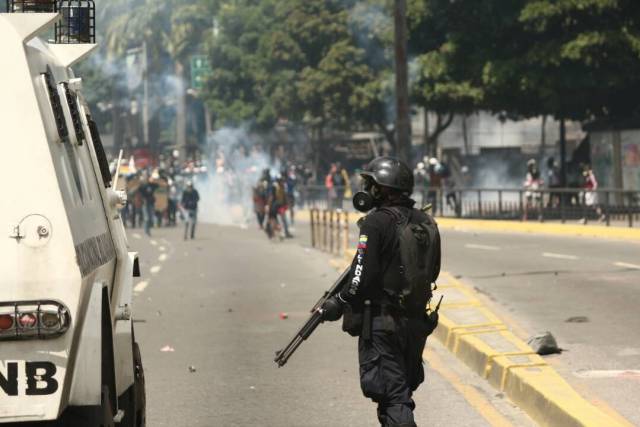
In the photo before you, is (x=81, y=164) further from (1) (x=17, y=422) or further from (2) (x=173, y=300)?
(2) (x=173, y=300)

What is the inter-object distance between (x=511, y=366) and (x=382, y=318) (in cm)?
376

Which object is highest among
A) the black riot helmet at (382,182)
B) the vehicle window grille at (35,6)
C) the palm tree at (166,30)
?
the palm tree at (166,30)

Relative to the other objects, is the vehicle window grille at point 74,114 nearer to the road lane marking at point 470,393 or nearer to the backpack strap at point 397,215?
the backpack strap at point 397,215

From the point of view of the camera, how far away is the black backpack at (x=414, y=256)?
23.0 ft

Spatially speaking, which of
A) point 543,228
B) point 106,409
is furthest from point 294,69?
point 106,409

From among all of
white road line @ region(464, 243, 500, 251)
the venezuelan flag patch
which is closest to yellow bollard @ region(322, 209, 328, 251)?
white road line @ region(464, 243, 500, 251)

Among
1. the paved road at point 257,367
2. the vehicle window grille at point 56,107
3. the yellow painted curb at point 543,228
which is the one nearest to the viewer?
the vehicle window grille at point 56,107

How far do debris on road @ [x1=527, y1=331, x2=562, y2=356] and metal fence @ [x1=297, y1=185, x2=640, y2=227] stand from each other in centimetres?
2002

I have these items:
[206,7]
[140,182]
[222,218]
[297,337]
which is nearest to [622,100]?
[140,182]

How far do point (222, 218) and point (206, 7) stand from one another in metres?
29.6

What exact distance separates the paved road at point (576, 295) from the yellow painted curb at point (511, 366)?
0.28 metres

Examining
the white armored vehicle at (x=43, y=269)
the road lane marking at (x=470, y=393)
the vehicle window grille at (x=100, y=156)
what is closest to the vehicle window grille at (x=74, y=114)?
the white armored vehicle at (x=43, y=269)

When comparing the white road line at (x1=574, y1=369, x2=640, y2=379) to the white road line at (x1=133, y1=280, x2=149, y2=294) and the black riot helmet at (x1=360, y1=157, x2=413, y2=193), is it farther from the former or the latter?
the white road line at (x1=133, y1=280, x2=149, y2=294)

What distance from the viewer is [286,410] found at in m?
10.1
